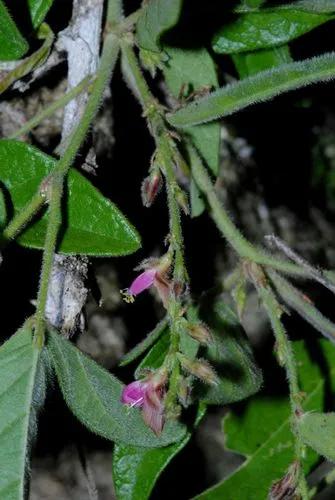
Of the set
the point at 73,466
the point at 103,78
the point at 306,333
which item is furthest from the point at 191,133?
the point at 73,466

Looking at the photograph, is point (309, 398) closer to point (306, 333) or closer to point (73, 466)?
point (306, 333)

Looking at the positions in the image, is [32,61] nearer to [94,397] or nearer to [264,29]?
[264,29]

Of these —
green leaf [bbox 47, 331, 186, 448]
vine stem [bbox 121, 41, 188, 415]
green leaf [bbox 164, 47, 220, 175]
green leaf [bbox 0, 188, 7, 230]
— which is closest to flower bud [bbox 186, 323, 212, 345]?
vine stem [bbox 121, 41, 188, 415]

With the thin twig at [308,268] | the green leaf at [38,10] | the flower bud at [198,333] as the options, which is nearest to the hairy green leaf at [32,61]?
the green leaf at [38,10]

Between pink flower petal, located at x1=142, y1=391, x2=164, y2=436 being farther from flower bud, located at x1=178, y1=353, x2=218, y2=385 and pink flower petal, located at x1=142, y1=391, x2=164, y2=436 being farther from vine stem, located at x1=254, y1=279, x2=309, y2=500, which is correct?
vine stem, located at x1=254, y1=279, x2=309, y2=500

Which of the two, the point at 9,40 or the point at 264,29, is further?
the point at 264,29

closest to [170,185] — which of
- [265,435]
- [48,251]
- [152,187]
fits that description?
[152,187]
